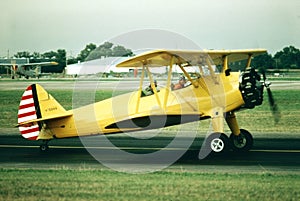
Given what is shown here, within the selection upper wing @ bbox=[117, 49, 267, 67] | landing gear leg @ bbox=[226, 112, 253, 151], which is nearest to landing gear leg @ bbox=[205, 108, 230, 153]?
landing gear leg @ bbox=[226, 112, 253, 151]

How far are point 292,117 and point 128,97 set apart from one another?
42.7 feet

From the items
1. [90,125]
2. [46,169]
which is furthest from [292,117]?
[46,169]

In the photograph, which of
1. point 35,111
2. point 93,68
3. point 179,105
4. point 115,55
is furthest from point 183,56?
point 93,68

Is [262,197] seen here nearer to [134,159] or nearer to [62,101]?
[134,159]

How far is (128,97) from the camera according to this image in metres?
15.6

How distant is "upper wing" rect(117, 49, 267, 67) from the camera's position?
46.4ft

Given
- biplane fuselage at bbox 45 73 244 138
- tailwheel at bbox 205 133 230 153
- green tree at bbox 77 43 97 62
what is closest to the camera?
tailwheel at bbox 205 133 230 153

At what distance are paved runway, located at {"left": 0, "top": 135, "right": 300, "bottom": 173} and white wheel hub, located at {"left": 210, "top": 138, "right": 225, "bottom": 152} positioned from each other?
196 mm

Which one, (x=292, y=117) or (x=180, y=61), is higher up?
(x=180, y=61)

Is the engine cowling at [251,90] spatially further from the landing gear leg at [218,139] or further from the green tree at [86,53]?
the green tree at [86,53]

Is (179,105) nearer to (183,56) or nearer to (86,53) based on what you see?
(183,56)

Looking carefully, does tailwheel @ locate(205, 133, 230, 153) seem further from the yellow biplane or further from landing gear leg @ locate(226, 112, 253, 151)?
landing gear leg @ locate(226, 112, 253, 151)

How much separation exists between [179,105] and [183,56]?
1238 mm

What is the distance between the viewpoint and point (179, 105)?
591 inches
